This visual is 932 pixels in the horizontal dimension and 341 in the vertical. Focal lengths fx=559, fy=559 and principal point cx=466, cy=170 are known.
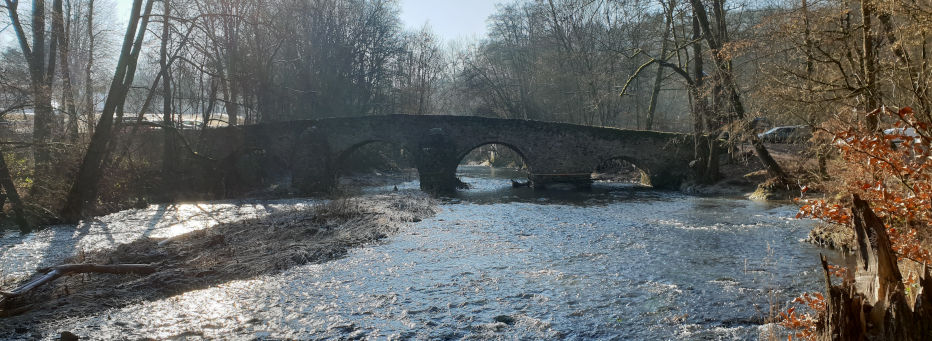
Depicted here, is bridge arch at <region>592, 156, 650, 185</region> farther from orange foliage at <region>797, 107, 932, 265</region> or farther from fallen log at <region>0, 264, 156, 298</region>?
orange foliage at <region>797, 107, 932, 265</region>

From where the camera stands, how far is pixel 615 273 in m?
8.05

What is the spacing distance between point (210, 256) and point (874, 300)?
8674 mm


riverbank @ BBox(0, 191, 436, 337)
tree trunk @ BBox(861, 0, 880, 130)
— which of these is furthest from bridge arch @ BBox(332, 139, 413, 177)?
tree trunk @ BBox(861, 0, 880, 130)

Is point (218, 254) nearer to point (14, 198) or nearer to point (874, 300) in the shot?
point (14, 198)

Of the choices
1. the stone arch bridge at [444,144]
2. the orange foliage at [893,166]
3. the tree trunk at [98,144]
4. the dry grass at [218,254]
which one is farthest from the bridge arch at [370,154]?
the orange foliage at [893,166]

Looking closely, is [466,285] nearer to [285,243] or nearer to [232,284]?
[232,284]

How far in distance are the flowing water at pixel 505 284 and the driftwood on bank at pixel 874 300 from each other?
1493 mm

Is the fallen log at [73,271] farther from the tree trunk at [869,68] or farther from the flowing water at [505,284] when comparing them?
the tree trunk at [869,68]

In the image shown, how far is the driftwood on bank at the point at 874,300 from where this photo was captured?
2.98 meters

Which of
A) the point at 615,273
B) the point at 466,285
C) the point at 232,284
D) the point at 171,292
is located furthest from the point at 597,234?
the point at 171,292

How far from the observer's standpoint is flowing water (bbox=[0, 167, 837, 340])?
227 inches

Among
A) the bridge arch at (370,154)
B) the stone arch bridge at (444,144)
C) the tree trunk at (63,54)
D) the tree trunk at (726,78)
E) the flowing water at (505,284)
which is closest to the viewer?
the flowing water at (505,284)

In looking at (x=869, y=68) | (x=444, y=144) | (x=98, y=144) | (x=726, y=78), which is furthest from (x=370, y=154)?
(x=869, y=68)

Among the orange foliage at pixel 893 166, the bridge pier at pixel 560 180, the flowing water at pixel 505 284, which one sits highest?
the orange foliage at pixel 893 166
